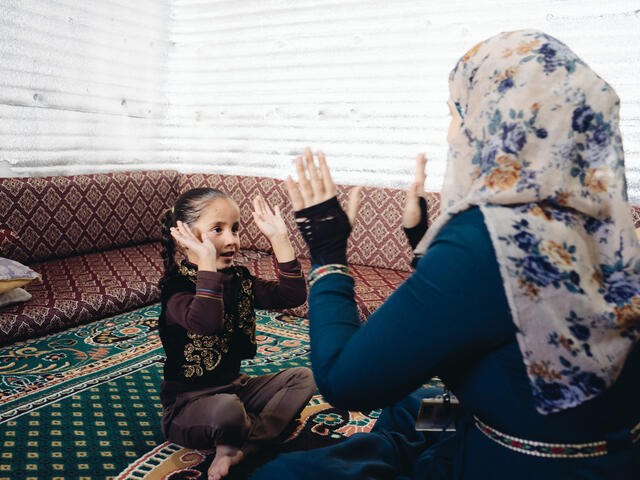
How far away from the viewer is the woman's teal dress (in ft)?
3.19

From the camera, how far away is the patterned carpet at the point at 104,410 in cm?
190

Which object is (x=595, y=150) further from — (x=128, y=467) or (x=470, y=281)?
(x=128, y=467)

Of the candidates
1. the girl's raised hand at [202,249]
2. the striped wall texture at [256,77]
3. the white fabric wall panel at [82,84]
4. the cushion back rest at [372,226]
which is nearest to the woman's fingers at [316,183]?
the girl's raised hand at [202,249]

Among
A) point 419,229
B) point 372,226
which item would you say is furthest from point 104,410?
point 372,226

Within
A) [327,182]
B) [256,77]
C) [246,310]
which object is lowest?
[246,310]

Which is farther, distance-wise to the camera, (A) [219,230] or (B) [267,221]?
(A) [219,230]

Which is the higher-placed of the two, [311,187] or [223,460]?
[311,187]

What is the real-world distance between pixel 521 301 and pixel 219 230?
1272mm

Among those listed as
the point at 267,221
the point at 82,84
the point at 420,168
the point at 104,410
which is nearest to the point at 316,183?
the point at 420,168

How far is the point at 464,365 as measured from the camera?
1064 millimetres

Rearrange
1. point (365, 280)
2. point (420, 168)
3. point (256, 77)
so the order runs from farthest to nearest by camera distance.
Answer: point (256, 77) → point (365, 280) → point (420, 168)

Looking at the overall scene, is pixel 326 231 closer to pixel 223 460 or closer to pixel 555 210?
pixel 555 210

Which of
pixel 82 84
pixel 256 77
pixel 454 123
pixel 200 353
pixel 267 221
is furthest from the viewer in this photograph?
pixel 256 77

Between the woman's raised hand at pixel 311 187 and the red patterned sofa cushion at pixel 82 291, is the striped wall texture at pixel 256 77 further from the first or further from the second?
the woman's raised hand at pixel 311 187
